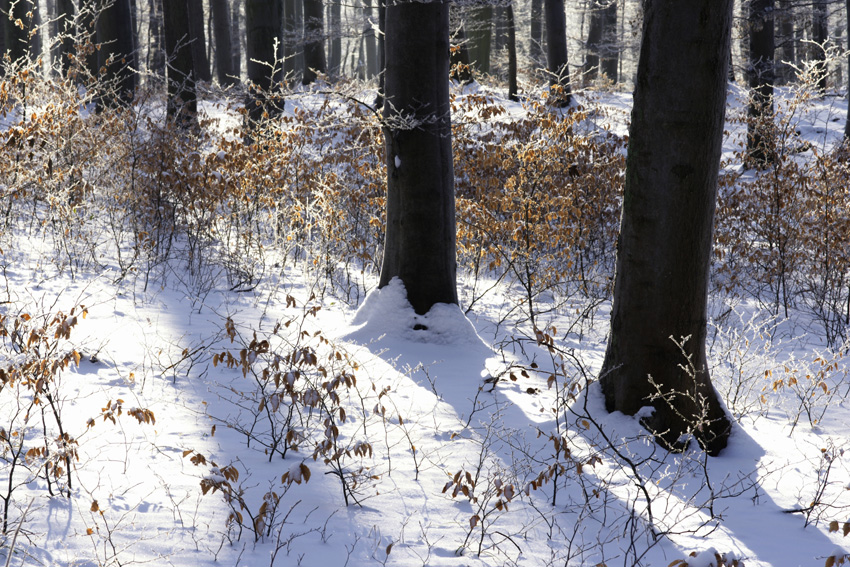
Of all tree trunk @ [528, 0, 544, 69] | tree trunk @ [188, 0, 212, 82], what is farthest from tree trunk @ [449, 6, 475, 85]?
tree trunk @ [188, 0, 212, 82]

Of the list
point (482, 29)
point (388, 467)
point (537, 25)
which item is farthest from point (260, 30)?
point (537, 25)

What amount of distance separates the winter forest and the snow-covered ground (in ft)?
0.07

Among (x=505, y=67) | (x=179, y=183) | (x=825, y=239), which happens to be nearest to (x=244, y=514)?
(x=179, y=183)

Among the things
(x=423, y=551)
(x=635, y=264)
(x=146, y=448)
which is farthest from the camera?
(x=635, y=264)

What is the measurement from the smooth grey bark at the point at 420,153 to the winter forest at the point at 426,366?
2 centimetres

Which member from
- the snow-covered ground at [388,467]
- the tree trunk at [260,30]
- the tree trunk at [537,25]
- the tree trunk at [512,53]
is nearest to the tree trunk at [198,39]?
the tree trunk at [260,30]

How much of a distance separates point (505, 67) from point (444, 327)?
29.1 m

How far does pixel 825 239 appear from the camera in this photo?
7602mm

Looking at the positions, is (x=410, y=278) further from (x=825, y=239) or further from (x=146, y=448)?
(x=825, y=239)

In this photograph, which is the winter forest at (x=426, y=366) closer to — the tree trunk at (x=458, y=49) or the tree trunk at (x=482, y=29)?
the tree trunk at (x=458, y=49)

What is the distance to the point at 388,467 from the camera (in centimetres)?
381

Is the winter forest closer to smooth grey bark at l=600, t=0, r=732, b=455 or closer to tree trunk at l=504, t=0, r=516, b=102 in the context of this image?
smooth grey bark at l=600, t=0, r=732, b=455

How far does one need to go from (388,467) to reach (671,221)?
2.22m

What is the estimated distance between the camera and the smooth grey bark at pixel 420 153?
5820 mm
